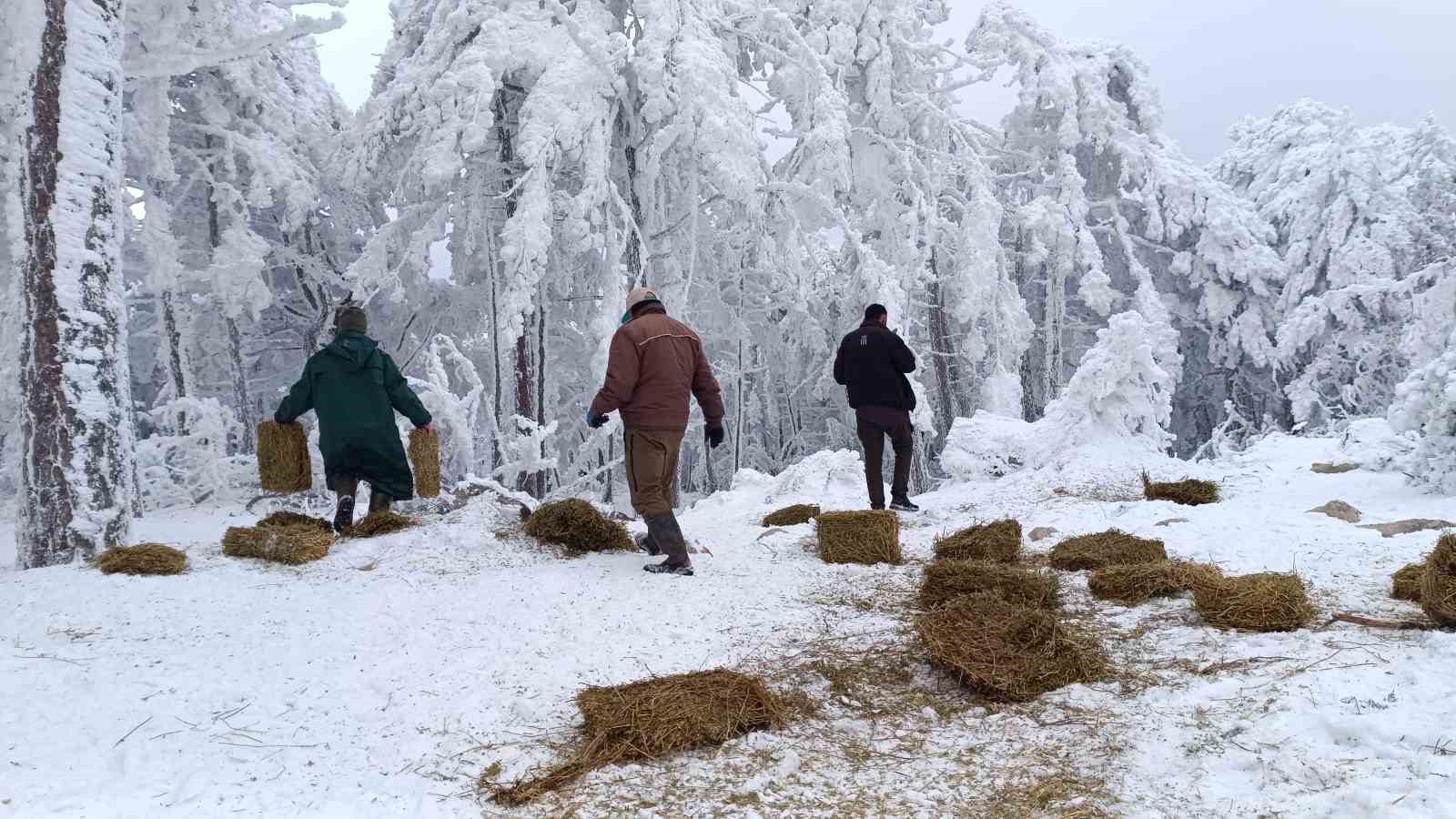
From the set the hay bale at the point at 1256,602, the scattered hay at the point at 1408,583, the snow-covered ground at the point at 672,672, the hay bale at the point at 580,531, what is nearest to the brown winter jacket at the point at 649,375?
the hay bale at the point at 580,531

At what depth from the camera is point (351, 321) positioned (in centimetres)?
597

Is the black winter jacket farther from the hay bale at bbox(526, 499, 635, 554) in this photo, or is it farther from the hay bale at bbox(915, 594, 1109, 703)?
the hay bale at bbox(915, 594, 1109, 703)

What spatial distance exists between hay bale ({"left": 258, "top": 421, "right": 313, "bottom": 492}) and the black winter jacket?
14.0ft

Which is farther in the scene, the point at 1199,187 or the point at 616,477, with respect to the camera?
the point at 1199,187

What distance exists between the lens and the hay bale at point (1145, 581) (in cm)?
399

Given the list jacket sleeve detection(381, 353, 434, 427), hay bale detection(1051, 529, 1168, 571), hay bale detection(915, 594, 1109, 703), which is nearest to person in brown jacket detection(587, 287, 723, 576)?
jacket sleeve detection(381, 353, 434, 427)

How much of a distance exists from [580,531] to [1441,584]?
14.6 ft

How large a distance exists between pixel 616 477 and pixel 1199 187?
1248 cm

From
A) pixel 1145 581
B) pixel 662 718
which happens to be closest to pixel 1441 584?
pixel 1145 581

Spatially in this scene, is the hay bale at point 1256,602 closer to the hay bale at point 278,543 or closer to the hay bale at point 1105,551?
the hay bale at point 1105,551

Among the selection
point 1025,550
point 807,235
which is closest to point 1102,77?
point 807,235

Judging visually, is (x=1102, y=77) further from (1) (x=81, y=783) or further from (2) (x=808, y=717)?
(1) (x=81, y=783)

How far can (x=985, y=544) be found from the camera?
17.0 ft

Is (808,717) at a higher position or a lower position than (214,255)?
lower
